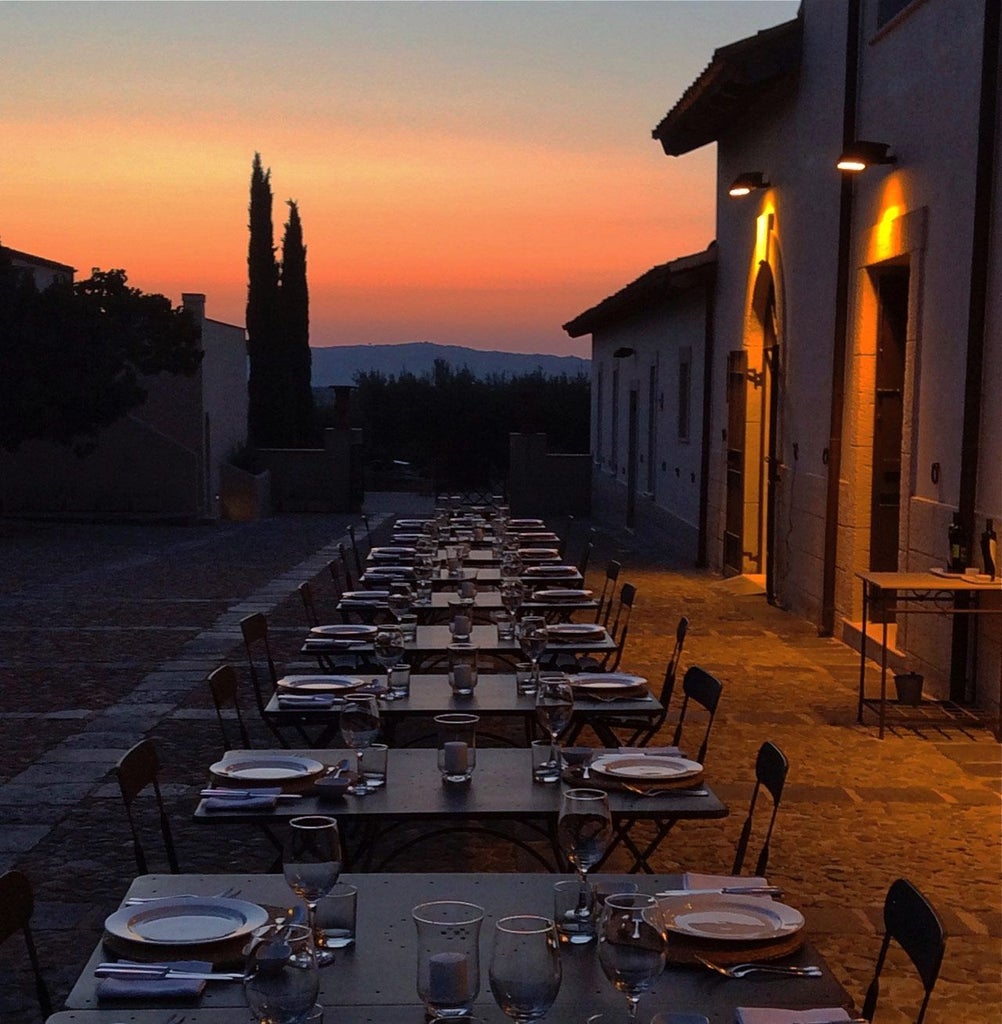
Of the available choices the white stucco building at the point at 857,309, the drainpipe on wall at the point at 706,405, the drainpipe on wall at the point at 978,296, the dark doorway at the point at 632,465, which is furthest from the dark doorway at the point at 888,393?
the dark doorway at the point at 632,465

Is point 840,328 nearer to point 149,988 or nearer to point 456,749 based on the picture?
point 456,749

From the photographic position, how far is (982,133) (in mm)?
8156

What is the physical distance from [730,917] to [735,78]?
11.1 meters

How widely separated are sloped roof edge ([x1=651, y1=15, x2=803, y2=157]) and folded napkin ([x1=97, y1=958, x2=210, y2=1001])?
37.8ft

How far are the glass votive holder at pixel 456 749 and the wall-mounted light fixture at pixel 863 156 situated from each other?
6.85 meters

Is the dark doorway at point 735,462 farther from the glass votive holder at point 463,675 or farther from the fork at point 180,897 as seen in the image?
the fork at point 180,897

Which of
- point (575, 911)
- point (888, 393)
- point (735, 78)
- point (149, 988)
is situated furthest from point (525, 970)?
point (735, 78)

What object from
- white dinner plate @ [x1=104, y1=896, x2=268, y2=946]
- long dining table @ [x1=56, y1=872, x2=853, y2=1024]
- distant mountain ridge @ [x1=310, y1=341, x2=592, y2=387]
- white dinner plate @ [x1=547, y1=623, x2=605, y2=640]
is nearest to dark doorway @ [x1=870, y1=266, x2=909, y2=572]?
white dinner plate @ [x1=547, y1=623, x2=605, y2=640]

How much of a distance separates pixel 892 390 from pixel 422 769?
24.3 ft

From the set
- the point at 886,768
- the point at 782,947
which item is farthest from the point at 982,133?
the point at 782,947

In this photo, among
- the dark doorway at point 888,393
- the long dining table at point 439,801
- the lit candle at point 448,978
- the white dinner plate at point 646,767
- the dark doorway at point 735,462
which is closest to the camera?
the lit candle at point 448,978

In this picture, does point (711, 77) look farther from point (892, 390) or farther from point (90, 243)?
point (90, 243)

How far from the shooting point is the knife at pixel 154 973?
2.66m

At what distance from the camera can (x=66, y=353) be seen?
69.5ft
